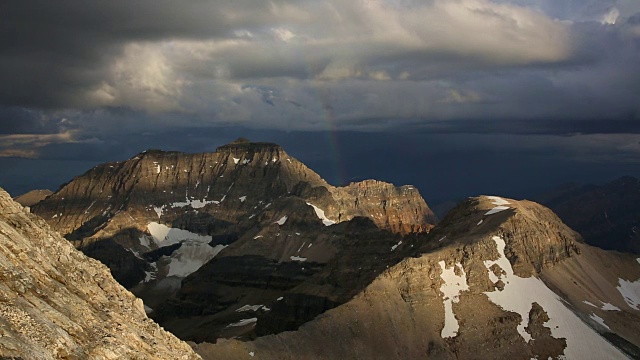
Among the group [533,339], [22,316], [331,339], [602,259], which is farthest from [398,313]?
[22,316]

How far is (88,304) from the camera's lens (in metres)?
50.5

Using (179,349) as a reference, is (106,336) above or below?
above

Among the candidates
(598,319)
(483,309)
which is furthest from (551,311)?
(598,319)

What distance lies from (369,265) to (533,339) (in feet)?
189

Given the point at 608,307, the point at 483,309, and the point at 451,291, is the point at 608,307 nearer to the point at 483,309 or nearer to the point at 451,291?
the point at 483,309

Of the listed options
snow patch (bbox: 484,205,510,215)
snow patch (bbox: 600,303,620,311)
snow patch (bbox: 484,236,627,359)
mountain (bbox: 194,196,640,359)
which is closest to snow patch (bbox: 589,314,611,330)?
mountain (bbox: 194,196,640,359)

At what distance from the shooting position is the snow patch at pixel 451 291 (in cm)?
14212

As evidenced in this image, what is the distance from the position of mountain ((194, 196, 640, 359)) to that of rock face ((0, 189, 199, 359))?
180ft

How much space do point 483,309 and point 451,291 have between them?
814 centimetres

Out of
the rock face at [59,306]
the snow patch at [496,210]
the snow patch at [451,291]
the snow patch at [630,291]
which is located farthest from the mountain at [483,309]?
the rock face at [59,306]

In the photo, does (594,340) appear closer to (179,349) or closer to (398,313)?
(398,313)

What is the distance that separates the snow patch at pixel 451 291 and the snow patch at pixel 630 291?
5076 centimetres

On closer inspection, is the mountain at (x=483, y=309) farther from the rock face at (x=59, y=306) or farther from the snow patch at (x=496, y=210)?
the rock face at (x=59, y=306)

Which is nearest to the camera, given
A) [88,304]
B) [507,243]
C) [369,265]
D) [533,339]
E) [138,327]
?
[88,304]
